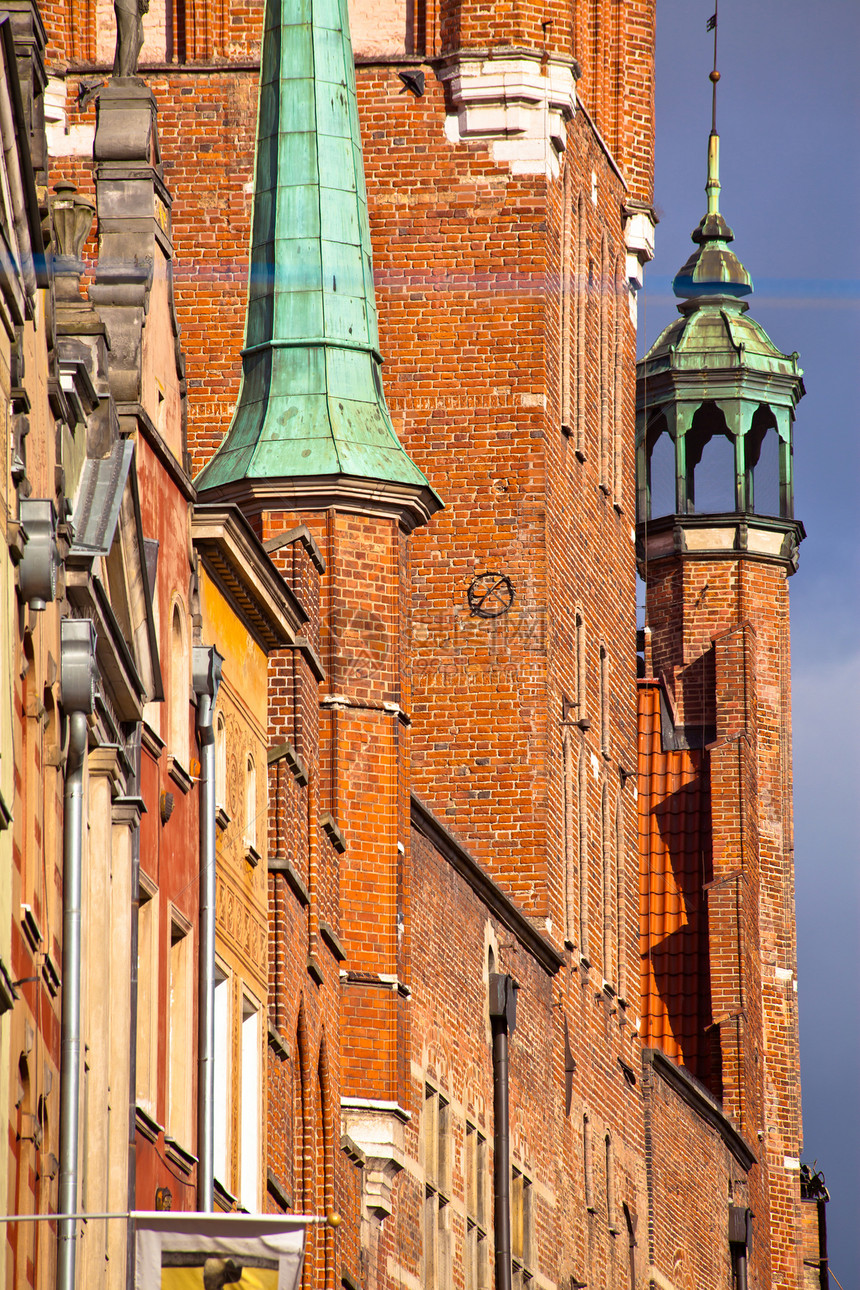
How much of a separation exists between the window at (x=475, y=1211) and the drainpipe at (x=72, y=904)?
13648 millimetres

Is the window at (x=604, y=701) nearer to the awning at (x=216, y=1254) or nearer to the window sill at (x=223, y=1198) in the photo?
the window sill at (x=223, y=1198)

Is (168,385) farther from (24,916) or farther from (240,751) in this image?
(24,916)

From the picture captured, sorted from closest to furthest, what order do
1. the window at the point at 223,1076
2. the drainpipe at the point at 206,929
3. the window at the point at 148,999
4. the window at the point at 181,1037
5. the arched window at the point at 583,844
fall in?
the window at the point at 148,999
the window at the point at 181,1037
the drainpipe at the point at 206,929
the window at the point at 223,1076
the arched window at the point at 583,844

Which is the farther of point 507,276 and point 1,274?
point 507,276

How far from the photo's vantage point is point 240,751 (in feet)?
75.2

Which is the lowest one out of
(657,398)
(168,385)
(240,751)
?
(240,751)

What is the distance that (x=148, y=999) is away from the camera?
19422mm

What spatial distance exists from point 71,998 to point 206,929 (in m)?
5.30

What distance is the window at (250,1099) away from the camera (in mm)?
22766

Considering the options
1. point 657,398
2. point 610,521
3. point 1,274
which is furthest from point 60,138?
point 657,398

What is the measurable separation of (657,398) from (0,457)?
4068 cm

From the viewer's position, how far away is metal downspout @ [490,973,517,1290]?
99.2 feet

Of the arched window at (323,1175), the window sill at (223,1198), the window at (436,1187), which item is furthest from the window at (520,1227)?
the window sill at (223,1198)

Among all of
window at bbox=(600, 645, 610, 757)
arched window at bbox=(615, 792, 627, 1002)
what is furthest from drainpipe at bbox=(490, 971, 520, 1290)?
arched window at bbox=(615, 792, 627, 1002)
